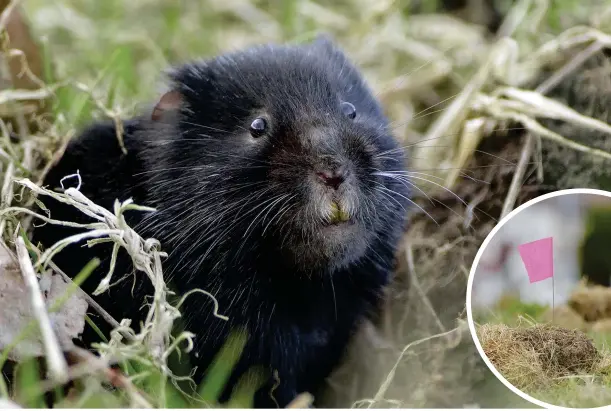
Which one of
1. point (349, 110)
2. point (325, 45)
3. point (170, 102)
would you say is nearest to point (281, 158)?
point (349, 110)

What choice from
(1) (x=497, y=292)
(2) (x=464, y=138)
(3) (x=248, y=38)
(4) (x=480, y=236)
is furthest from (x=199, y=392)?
(3) (x=248, y=38)

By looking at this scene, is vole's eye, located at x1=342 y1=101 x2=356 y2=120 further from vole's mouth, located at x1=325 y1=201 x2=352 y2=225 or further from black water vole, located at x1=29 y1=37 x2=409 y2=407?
vole's mouth, located at x1=325 y1=201 x2=352 y2=225

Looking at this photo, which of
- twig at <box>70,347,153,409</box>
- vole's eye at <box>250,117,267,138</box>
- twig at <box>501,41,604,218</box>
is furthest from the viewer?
twig at <box>501,41,604,218</box>

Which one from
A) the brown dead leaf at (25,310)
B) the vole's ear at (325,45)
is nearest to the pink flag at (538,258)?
the vole's ear at (325,45)

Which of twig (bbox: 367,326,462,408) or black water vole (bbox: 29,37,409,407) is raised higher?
black water vole (bbox: 29,37,409,407)

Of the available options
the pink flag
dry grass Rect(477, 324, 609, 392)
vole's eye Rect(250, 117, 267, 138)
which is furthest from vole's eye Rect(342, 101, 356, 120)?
dry grass Rect(477, 324, 609, 392)

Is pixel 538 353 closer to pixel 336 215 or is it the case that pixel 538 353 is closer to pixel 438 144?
pixel 336 215

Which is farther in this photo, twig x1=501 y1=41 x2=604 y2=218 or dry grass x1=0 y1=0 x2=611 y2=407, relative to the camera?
twig x1=501 y1=41 x2=604 y2=218
